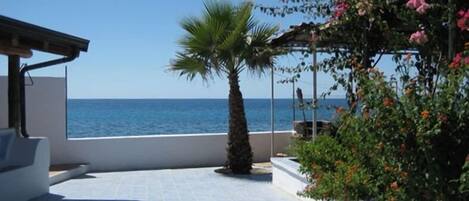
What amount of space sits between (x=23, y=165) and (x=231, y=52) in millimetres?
4456

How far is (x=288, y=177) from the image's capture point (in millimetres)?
8617

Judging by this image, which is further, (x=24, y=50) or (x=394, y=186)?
(x=24, y=50)

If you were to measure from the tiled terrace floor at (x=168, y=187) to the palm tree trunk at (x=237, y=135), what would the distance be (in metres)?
0.44

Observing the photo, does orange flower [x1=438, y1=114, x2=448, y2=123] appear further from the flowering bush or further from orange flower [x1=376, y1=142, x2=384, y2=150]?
orange flower [x1=376, y1=142, x2=384, y2=150]

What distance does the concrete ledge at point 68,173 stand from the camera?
1021cm

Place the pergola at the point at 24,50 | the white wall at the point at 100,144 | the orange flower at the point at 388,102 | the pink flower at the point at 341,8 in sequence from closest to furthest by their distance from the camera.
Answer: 1. the orange flower at the point at 388,102
2. the pink flower at the point at 341,8
3. the pergola at the point at 24,50
4. the white wall at the point at 100,144

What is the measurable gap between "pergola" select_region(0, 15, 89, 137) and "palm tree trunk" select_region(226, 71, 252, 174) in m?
3.21

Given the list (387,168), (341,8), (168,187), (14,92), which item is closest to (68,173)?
(14,92)

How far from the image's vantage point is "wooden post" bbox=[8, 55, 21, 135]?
926 cm

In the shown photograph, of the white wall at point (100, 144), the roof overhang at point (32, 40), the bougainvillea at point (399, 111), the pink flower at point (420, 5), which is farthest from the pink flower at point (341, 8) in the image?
the white wall at point (100, 144)

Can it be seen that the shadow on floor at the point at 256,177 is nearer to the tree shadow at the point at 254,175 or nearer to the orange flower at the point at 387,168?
the tree shadow at the point at 254,175

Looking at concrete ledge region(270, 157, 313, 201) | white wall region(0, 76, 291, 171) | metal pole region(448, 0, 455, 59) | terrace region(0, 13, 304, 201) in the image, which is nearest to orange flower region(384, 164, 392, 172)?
metal pole region(448, 0, 455, 59)

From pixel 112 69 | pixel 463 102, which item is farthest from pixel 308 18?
pixel 112 69

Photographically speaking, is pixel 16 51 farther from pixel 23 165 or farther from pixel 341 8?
pixel 341 8
